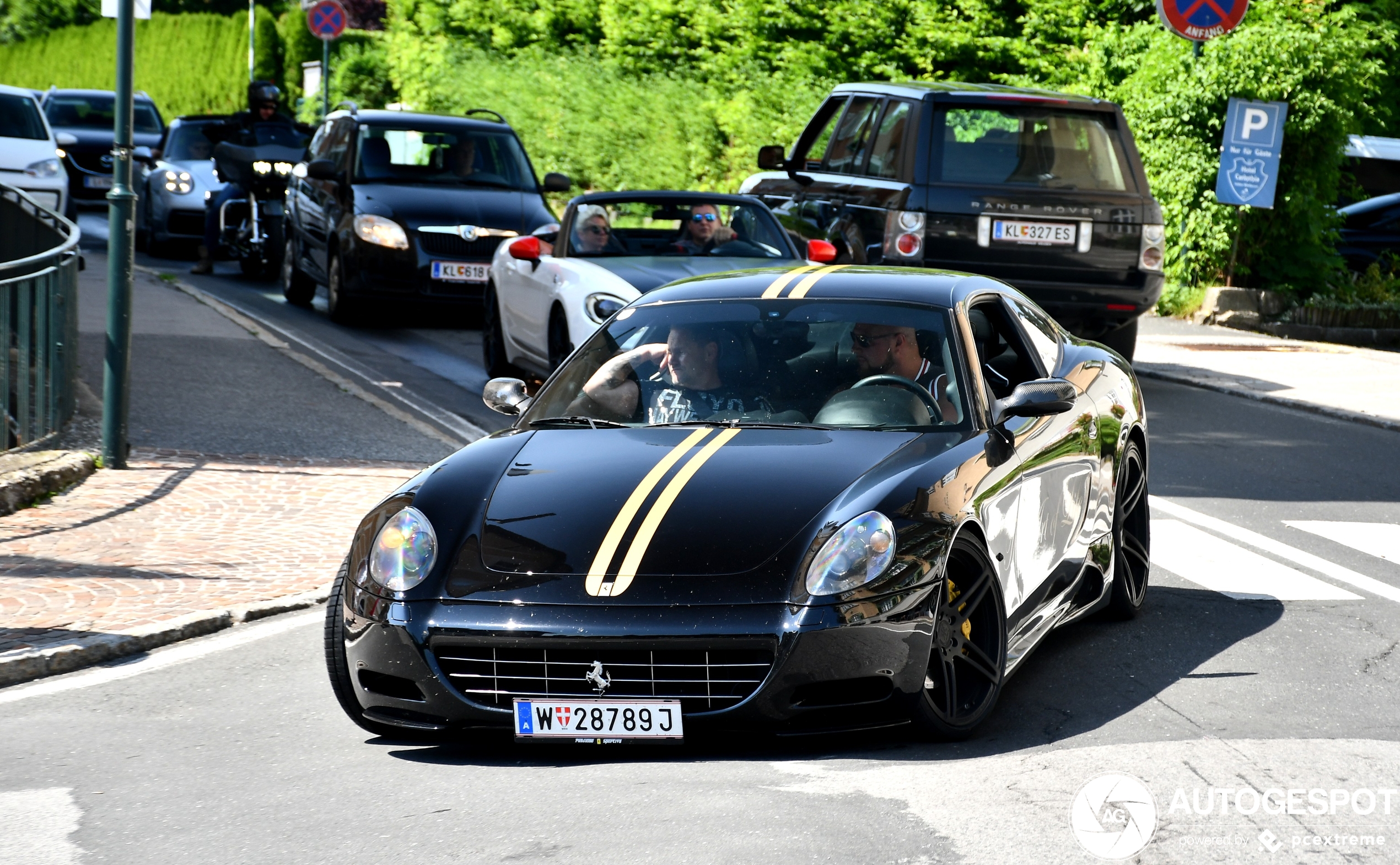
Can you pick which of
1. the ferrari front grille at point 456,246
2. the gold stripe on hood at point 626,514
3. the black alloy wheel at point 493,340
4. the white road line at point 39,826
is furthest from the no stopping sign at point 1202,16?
the white road line at point 39,826

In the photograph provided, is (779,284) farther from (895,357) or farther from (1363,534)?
(1363,534)

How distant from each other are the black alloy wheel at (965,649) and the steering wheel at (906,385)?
69 centimetres

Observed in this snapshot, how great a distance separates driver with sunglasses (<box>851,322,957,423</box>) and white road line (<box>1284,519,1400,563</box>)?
3.54 meters

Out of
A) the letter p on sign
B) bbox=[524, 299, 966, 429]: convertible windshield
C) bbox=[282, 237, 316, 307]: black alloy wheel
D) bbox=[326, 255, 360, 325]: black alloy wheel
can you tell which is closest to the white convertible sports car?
bbox=[326, 255, 360, 325]: black alloy wheel

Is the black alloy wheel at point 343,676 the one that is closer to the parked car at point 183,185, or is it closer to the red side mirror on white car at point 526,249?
the red side mirror on white car at point 526,249

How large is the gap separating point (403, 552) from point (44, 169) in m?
17.3

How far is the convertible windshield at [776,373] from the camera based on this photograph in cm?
620

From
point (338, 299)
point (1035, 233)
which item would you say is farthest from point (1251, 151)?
point (338, 299)

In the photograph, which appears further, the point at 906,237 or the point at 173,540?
the point at 906,237

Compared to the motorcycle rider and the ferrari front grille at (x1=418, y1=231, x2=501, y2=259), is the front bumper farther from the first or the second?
the motorcycle rider

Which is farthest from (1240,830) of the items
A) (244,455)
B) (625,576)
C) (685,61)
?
(685,61)

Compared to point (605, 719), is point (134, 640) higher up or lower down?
lower down

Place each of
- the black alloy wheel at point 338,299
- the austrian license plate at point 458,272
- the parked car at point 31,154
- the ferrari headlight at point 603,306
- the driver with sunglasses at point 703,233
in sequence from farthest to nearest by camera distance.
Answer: the parked car at point 31,154 < the black alloy wheel at point 338,299 < the austrian license plate at point 458,272 < the driver with sunglasses at point 703,233 < the ferrari headlight at point 603,306

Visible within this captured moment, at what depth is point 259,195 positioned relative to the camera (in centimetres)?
2056
